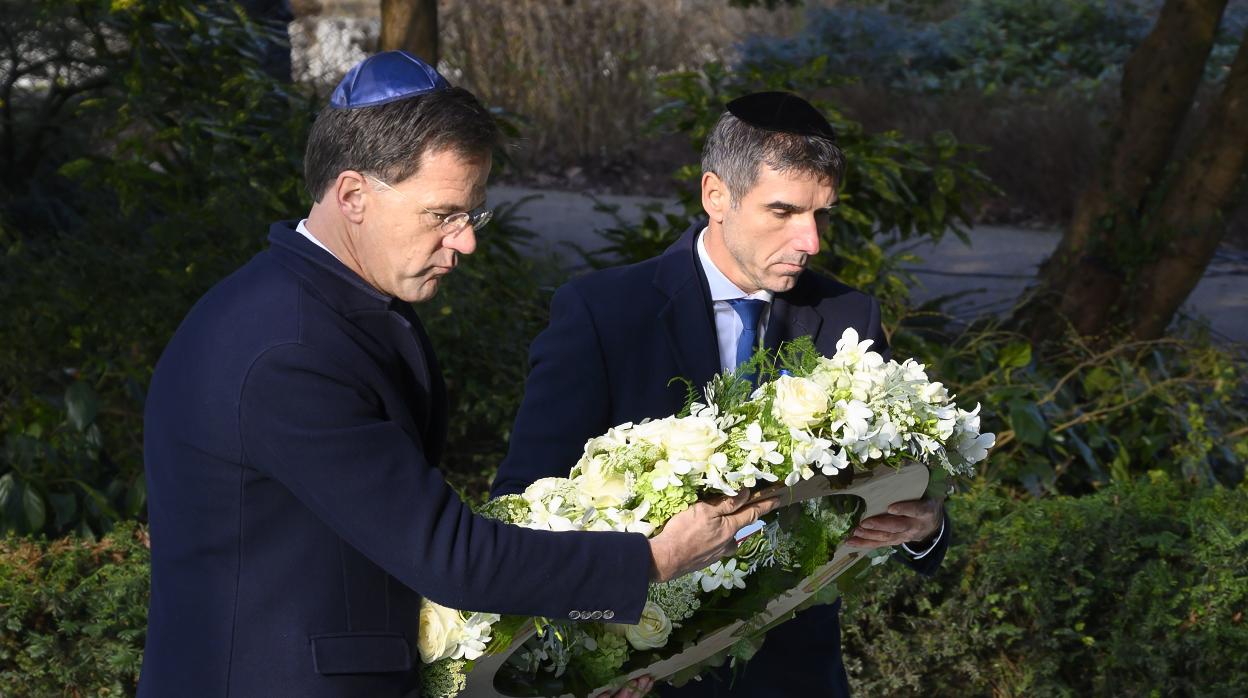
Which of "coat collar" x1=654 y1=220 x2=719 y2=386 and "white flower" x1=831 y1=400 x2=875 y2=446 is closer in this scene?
"white flower" x1=831 y1=400 x2=875 y2=446

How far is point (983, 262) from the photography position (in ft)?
32.9

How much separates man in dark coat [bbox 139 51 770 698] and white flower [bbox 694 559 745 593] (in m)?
0.25

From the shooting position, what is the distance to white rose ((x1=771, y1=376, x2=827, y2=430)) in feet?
6.89

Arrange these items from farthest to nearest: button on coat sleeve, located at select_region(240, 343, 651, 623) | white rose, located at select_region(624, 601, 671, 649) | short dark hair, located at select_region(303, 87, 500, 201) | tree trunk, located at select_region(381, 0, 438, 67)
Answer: tree trunk, located at select_region(381, 0, 438, 67), white rose, located at select_region(624, 601, 671, 649), short dark hair, located at select_region(303, 87, 500, 201), button on coat sleeve, located at select_region(240, 343, 651, 623)

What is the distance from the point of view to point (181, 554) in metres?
1.89

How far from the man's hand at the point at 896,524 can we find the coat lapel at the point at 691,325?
43cm

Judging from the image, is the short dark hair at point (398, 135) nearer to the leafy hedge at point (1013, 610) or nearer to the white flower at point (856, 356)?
the white flower at point (856, 356)

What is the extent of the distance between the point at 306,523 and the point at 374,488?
0.12 meters

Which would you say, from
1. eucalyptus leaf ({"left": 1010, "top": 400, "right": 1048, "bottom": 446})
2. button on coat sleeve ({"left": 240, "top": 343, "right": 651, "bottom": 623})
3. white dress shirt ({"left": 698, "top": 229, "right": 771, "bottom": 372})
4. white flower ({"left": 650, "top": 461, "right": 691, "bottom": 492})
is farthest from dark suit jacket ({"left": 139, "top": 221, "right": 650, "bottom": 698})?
eucalyptus leaf ({"left": 1010, "top": 400, "right": 1048, "bottom": 446})

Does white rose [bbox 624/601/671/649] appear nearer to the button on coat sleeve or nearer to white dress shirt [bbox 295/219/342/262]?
the button on coat sleeve

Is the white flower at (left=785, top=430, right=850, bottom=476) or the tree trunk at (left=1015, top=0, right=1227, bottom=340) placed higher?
the white flower at (left=785, top=430, right=850, bottom=476)

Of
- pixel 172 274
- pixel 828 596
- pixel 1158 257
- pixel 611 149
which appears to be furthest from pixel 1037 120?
pixel 828 596

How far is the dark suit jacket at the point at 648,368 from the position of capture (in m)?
2.57

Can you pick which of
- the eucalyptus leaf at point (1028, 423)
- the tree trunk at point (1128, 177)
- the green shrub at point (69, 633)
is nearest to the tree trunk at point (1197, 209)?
the tree trunk at point (1128, 177)
